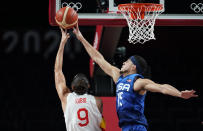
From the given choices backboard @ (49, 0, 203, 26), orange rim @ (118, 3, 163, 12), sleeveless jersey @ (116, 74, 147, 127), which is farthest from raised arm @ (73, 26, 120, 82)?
orange rim @ (118, 3, 163, 12)

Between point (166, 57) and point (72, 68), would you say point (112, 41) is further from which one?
point (166, 57)

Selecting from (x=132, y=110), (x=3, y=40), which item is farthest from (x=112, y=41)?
(x=3, y=40)

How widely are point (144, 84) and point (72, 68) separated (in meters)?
6.82

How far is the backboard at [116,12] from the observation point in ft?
17.5

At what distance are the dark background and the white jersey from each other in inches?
246

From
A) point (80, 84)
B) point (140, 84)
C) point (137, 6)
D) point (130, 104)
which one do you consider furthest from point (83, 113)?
point (137, 6)

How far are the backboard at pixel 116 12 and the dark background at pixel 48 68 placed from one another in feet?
15.3

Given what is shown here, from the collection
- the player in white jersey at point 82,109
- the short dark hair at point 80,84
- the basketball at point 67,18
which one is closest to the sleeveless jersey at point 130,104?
the player in white jersey at point 82,109

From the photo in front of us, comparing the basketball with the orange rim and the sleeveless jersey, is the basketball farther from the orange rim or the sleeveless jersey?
the sleeveless jersey

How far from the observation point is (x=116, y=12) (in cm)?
542

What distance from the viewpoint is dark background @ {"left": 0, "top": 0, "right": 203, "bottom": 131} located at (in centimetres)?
1023

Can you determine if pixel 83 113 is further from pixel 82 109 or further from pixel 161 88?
pixel 161 88

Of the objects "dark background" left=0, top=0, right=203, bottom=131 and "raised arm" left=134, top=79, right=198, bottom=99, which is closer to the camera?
"raised arm" left=134, top=79, right=198, bottom=99

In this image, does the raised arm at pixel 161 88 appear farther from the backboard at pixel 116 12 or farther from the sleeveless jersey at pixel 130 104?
the backboard at pixel 116 12
